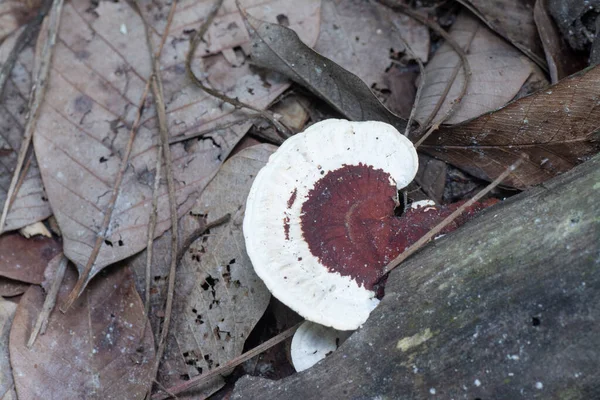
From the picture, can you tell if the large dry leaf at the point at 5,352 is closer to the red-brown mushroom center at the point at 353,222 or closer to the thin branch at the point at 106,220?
the thin branch at the point at 106,220

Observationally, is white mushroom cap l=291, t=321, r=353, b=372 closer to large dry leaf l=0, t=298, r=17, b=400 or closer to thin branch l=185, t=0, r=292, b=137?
thin branch l=185, t=0, r=292, b=137

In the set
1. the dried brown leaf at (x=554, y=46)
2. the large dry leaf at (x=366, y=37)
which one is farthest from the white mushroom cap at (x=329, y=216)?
the dried brown leaf at (x=554, y=46)

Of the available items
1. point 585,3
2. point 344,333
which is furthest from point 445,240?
point 585,3

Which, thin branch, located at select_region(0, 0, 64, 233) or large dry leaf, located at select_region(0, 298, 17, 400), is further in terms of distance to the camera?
thin branch, located at select_region(0, 0, 64, 233)

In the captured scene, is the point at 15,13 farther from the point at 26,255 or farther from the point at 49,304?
the point at 49,304

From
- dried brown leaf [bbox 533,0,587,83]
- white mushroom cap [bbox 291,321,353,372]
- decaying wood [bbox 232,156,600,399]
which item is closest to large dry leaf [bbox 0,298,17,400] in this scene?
decaying wood [bbox 232,156,600,399]

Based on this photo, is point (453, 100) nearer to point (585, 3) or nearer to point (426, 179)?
point (426, 179)
